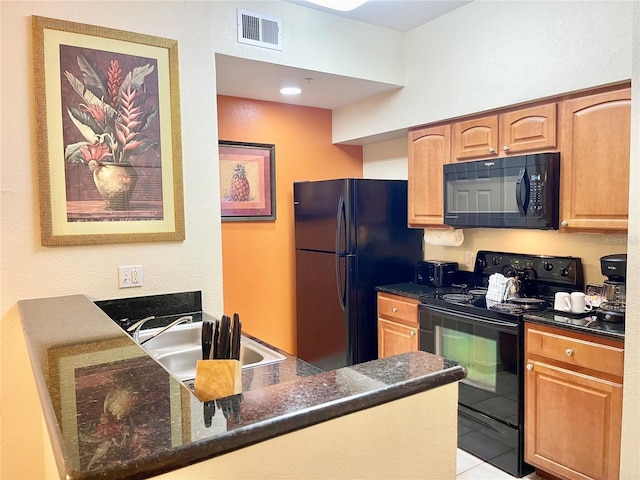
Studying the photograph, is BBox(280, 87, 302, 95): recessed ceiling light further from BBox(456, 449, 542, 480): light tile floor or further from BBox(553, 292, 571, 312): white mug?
BBox(456, 449, 542, 480): light tile floor

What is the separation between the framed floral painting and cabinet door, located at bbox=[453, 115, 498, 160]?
1.77 meters

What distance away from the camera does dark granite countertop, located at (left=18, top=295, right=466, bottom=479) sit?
2.29 ft

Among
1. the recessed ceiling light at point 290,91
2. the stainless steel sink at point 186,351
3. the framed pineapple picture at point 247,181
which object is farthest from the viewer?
the framed pineapple picture at point 247,181

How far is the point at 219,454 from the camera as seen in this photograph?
76 cm

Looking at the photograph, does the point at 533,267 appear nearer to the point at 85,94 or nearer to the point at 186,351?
the point at 186,351

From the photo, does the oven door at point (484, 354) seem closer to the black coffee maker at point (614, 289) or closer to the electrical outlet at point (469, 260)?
the black coffee maker at point (614, 289)

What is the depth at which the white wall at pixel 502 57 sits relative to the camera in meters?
2.32

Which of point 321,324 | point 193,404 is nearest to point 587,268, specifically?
point 321,324

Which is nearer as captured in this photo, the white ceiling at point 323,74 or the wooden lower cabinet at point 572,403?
the wooden lower cabinet at point 572,403

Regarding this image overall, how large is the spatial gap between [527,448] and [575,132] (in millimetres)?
1676

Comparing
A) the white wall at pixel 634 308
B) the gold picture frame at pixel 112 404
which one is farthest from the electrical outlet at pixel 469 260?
the gold picture frame at pixel 112 404

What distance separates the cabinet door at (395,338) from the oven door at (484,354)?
182 mm

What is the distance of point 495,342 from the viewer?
2611 mm

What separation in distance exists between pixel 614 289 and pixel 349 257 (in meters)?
1.65
